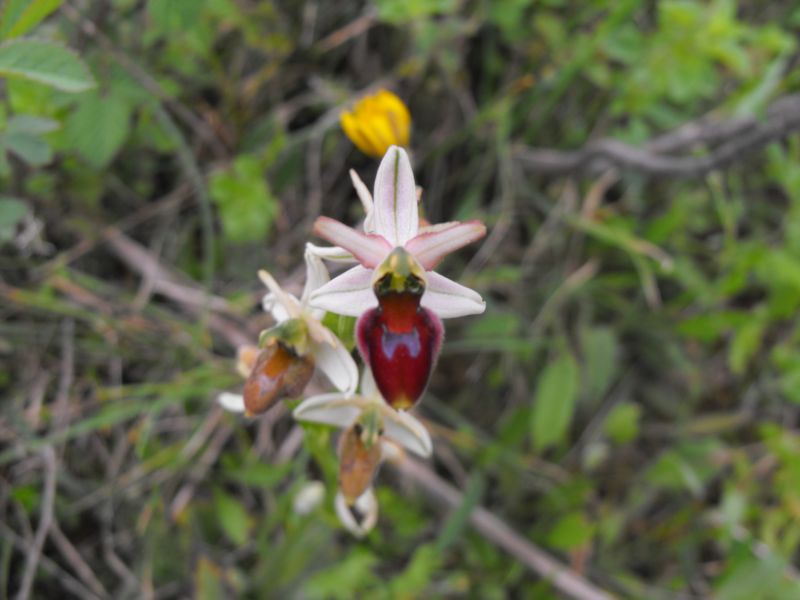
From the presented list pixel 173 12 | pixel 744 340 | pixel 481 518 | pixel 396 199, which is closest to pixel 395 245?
pixel 396 199

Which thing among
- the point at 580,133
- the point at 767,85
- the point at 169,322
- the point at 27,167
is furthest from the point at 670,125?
the point at 27,167

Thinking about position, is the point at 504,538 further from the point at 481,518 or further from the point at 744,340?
the point at 744,340

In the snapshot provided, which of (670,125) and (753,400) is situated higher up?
(670,125)

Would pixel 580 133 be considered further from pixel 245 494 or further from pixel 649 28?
pixel 245 494

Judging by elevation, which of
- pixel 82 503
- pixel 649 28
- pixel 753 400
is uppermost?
pixel 649 28

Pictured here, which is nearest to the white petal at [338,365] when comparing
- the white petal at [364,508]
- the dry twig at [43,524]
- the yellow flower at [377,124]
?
the white petal at [364,508]

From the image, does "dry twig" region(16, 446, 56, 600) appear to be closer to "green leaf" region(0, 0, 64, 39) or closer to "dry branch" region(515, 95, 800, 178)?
"green leaf" region(0, 0, 64, 39)

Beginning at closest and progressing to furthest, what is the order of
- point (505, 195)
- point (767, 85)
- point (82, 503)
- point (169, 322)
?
point (767, 85) → point (82, 503) → point (169, 322) → point (505, 195)
